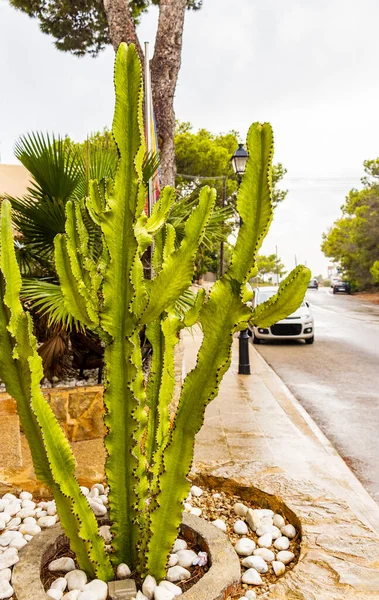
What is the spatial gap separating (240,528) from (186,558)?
1.53 ft

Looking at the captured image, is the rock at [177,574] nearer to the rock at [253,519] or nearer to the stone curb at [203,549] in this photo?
the stone curb at [203,549]

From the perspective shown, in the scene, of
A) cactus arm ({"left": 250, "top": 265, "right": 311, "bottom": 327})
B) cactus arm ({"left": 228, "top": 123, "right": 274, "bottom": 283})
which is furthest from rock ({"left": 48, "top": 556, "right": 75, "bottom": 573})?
cactus arm ({"left": 228, "top": 123, "right": 274, "bottom": 283})

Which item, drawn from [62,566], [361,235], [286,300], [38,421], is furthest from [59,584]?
[361,235]

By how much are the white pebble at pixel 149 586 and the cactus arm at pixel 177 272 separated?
99cm

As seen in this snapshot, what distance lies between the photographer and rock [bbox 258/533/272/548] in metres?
2.48

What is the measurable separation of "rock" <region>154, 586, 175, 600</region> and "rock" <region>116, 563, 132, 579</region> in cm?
20

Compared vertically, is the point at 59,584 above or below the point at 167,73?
below

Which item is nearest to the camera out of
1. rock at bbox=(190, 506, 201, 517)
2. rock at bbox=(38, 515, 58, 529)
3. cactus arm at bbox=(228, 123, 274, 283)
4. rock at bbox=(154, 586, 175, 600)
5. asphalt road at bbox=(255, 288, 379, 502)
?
cactus arm at bbox=(228, 123, 274, 283)

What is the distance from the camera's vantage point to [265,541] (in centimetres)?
250

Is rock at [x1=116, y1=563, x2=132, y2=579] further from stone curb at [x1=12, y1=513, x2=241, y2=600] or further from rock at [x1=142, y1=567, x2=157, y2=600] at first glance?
stone curb at [x1=12, y1=513, x2=241, y2=600]

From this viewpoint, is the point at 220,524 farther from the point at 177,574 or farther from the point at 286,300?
the point at 286,300

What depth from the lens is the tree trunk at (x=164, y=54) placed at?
29.5ft

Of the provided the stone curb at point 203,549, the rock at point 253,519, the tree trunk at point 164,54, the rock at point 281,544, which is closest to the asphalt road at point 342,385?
the rock at point 253,519

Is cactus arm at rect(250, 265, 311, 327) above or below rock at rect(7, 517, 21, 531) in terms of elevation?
above
